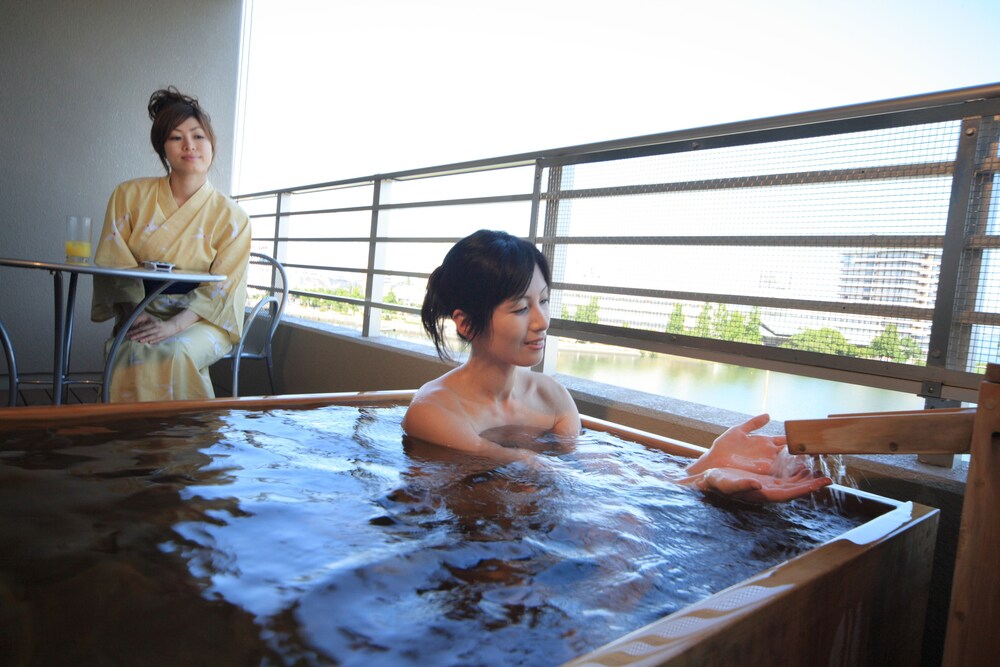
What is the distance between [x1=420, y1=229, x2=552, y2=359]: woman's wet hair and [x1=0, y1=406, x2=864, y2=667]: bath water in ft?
1.38

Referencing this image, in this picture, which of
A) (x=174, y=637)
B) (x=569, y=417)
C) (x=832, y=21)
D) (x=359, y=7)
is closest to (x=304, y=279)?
(x=569, y=417)

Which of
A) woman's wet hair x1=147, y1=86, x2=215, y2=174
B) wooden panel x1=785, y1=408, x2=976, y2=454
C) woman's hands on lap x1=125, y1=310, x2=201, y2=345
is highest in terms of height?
woman's wet hair x1=147, y1=86, x2=215, y2=174

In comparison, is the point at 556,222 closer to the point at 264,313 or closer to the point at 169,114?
the point at 169,114

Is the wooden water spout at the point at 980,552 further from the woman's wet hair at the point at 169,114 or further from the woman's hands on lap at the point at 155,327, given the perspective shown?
the woman's wet hair at the point at 169,114

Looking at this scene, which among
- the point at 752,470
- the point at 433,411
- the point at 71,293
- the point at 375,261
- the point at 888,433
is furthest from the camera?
the point at 375,261

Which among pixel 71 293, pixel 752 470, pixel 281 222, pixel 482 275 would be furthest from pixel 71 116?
pixel 752 470

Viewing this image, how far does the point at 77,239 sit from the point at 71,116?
2.28 metres

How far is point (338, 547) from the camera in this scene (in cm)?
105

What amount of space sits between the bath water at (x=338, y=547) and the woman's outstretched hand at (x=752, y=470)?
5 centimetres

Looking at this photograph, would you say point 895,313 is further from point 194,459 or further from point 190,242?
point 190,242

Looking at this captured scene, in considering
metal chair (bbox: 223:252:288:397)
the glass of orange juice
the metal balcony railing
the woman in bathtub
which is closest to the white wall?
metal chair (bbox: 223:252:288:397)

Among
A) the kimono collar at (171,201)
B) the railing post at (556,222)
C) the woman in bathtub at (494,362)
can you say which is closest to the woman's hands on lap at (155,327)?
the kimono collar at (171,201)

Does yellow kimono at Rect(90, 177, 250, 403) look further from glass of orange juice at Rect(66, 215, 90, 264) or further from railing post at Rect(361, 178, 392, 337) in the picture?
railing post at Rect(361, 178, 392, 337)

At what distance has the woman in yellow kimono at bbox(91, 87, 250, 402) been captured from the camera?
2678 millimetres
